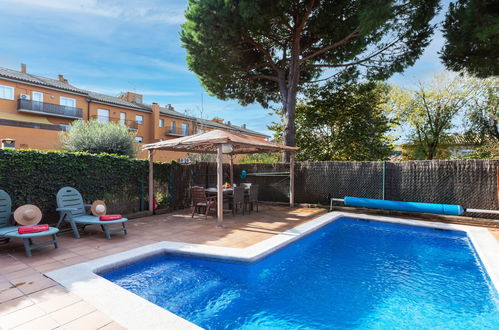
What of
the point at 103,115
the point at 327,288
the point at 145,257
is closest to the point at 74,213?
the point at 145,257

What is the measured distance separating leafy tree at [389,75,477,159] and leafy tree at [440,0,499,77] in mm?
11077

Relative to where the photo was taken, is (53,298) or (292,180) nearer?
(53,298)

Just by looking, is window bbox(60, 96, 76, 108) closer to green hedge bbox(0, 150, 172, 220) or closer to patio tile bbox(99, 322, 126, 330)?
green hedge bbox(0, 150, 172, 220)

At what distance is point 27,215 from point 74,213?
37.8 inches

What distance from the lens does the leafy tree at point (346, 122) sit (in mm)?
Answer: 14984

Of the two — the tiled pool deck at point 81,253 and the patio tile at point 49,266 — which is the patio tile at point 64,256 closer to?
the tiled pool deck at point 81,253

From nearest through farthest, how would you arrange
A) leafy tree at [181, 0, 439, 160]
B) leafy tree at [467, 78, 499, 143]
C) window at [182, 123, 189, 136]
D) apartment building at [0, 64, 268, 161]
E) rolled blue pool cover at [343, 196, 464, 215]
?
rolled blue pool cover at [343, 196, 464, 215] → leafy tree at [181, 0, 439, 160] → leafy tree at [467, 78, 499, 143] → apartment building at [0, 64, 268, 161] → window at [182, 123, 189, 136]

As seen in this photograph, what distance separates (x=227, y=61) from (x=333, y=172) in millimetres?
6514

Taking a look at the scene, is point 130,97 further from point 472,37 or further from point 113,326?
point 113,326

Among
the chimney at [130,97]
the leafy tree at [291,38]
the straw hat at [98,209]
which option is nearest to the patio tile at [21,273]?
the straw hat at [98,209]

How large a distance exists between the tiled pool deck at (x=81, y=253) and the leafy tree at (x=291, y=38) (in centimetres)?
591

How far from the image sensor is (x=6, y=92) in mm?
21781

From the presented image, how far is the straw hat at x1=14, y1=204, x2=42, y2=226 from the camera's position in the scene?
485cm

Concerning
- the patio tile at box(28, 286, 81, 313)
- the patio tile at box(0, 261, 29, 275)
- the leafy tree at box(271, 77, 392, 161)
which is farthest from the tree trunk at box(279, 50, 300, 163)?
the patio tile at box(28, 286, 81, 313)
